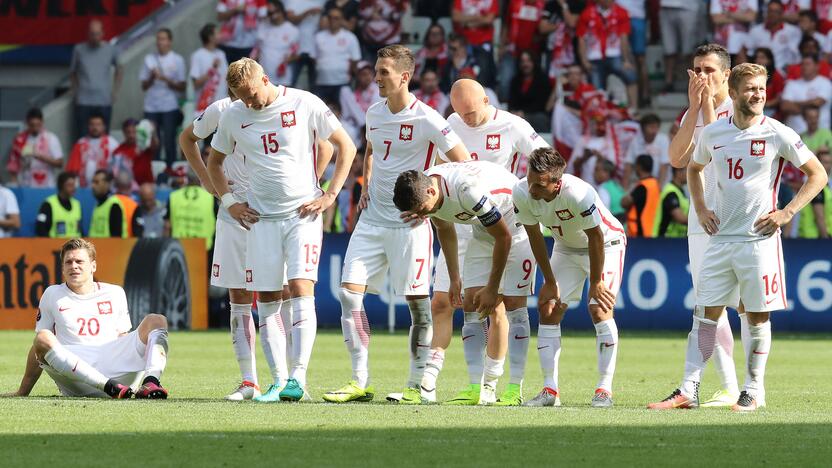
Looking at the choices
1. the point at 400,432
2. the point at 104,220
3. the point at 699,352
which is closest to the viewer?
the point at 400,432

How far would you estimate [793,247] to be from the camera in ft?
63.2

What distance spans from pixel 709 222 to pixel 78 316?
14.2ft

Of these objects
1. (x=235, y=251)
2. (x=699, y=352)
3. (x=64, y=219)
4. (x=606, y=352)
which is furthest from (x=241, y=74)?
(x=64, y=219)

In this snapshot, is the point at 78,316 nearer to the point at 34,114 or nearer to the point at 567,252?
the point at 567,252

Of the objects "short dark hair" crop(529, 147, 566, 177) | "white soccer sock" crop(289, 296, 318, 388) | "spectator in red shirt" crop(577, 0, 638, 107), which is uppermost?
"spectator in red shirt" crop(577, 0, 638, 107)

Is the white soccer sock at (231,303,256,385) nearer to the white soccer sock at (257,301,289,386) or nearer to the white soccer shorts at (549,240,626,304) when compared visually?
the white soccer sock at (257,301,289,386)

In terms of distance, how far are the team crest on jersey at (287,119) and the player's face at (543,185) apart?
176cm

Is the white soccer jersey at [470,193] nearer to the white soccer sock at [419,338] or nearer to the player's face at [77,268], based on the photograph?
the white soccer sock at [419,338]

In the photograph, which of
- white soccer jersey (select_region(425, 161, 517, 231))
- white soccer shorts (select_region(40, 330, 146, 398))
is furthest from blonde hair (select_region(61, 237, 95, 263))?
white soccer jersey (select_region(425, 161, 517, 231))

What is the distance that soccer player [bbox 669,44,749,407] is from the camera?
10.6m

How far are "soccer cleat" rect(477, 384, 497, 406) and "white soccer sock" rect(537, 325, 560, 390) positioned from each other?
403mm

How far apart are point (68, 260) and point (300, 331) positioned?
1.79 m

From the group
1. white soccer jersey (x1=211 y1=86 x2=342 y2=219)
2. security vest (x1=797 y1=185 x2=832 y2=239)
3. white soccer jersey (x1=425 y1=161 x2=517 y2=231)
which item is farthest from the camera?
security vest (x1=797 y1=185 x2=832 y2=239)

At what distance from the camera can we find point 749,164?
10.0 metres
